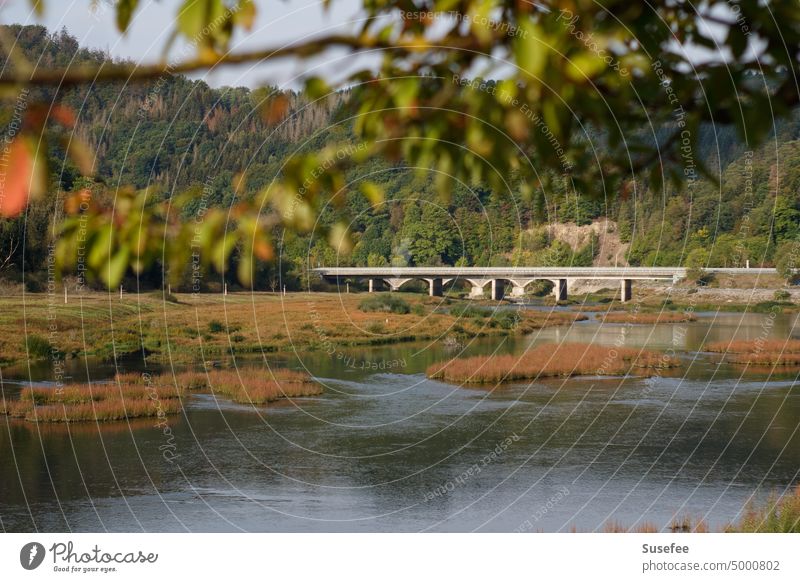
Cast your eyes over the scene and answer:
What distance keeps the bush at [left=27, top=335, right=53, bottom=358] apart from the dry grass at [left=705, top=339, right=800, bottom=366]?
16.8 m

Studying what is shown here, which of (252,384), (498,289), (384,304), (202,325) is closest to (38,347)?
(252,384)

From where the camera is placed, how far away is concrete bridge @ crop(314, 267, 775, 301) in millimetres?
23453

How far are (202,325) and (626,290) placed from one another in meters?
23.6

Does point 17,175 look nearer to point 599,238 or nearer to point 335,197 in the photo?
point 335,197

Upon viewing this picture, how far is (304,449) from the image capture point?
14.9 metres

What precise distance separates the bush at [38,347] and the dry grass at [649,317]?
24628 mm

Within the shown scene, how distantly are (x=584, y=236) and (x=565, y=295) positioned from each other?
14.6 feet

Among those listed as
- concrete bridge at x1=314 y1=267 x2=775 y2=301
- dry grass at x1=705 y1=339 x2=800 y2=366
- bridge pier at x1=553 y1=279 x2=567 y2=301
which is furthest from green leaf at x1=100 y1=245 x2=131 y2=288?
bridge pier at x1=553 y1=279 x2=567 y2=301

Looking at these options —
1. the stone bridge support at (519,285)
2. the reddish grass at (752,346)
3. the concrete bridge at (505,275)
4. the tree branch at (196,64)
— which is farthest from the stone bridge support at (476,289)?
the tree branch at (196,64)

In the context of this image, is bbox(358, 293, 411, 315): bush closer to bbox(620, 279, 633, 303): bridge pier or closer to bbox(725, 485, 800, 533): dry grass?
bbox(725, 485, 800, 533): dry grass

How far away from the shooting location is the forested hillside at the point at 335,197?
19.6ft

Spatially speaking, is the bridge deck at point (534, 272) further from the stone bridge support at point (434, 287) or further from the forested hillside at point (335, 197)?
the stone bridge support at point (434, 287)
